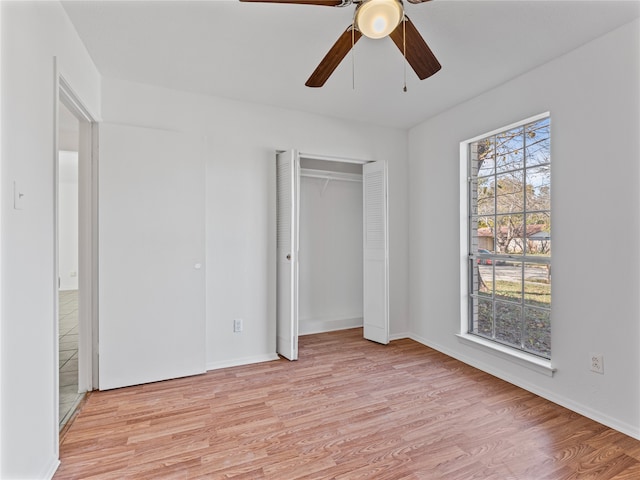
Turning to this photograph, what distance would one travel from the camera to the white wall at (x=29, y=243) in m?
1.36

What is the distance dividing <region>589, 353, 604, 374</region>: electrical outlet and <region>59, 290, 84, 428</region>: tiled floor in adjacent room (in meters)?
3.49

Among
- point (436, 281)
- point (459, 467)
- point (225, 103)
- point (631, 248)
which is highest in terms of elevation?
point (225, 103)

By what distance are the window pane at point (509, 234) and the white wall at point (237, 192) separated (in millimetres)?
1897

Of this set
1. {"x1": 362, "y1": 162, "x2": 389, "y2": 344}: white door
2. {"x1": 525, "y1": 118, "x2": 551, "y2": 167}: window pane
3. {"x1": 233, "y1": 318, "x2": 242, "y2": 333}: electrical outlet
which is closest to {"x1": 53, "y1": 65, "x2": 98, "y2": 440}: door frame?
{"x1": 233, "y1": 318, "x2": 242, "y2": 333}: electrical outlet

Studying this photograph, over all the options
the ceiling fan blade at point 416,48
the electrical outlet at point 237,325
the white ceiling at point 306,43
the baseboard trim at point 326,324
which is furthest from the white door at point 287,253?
the ceiling fan blade at point 416,48

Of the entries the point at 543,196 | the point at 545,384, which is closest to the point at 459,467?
the point at 545,384

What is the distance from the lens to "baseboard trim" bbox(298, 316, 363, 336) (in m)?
4.21

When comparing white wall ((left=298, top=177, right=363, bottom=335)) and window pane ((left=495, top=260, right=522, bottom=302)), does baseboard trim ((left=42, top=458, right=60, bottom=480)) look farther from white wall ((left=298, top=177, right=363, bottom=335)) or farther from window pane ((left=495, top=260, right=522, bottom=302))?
window pane ((left=495, top=260, right=522, bottom=302))

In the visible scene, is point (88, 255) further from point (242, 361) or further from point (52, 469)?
point (242, 361)

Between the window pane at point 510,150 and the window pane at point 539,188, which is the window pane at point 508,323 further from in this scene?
the window pane at point 510,150

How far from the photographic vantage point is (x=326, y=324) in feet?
14.2

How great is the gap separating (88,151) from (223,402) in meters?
2.19

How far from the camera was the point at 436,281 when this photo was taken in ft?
11.9

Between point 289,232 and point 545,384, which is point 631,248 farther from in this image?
point 289,232
